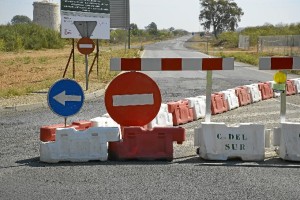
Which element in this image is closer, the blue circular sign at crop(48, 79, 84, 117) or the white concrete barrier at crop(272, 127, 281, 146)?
the white concrete barrier at crop(272, 127, 281, 146)

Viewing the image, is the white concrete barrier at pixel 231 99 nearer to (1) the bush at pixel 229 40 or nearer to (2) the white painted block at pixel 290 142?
(2) the white painted block at pixel 290 142

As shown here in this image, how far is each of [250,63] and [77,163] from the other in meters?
33.4

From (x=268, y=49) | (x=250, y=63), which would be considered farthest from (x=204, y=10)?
(x=250, y=63)

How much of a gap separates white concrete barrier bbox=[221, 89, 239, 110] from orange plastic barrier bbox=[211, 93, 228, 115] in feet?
0.45

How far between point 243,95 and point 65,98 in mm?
6816

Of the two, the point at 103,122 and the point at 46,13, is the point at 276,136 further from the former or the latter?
the point at 46,13

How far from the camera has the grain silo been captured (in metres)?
88.1

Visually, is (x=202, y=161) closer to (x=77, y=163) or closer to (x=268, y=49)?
(x=77, y=163)

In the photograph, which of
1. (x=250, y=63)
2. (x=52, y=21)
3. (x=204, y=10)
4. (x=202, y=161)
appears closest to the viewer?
(x=202, y=161)

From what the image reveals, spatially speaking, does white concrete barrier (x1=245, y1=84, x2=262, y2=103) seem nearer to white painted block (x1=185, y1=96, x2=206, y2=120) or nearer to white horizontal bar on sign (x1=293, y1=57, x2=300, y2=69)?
white painted block (x1=185, y1=96, x2=206, y2=120)

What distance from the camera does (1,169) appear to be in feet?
21.4

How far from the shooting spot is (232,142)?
7.09 m

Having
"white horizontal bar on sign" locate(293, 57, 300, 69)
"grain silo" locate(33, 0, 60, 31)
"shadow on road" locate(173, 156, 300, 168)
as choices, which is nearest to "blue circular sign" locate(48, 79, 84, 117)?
"shadow on road" locate(173, 156, 300, 168)

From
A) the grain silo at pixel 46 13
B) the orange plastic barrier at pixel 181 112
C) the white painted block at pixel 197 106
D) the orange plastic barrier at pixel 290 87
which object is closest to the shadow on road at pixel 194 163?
the orange plastic barrier at pixel 181 112
